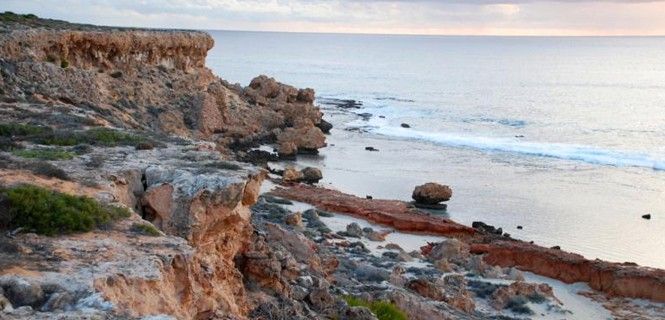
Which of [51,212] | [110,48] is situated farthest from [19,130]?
[110,48]

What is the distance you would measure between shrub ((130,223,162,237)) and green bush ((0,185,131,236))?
346mm

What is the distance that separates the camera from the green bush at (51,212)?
31.3 feet

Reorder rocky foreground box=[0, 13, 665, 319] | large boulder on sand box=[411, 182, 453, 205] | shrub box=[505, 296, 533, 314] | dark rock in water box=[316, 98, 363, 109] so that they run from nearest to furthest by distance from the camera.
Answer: rocky foreground box=[0, 13, 665, 319] → shrub box=[505, 296, 533, 314] → large boulder on sand box=[411, 182, 453, 205] → dark rock in water box=[316, 98, 363, 109]

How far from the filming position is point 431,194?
108 feet

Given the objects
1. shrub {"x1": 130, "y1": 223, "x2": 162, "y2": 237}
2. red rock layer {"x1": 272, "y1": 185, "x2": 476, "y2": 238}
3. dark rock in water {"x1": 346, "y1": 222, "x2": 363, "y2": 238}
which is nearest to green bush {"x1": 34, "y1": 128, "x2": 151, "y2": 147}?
shrub {"x1": 130, "y1": 223, "x2": 162, "y2": 237}

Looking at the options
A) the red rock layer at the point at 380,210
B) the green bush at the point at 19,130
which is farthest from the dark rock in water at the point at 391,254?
the green bush at the point at 19,130

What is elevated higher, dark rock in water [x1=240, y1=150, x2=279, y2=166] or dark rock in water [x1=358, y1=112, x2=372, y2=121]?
dark rock in water [x1=240, y1=150, x2=279, y2=166]

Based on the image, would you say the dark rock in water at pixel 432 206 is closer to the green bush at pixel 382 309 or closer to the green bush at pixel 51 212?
the green bush at pixel 382 309

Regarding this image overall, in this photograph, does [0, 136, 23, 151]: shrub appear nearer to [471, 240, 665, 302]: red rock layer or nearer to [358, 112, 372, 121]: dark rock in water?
[471, 240, 665, 302]: red rock layer

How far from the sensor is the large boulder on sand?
32844mm

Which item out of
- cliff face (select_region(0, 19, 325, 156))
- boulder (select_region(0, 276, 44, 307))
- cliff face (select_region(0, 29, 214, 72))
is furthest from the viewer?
cliff face (select_region(0, 29, 214, 72))

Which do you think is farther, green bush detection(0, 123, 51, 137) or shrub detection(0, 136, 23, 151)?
green bush detection(0, 123, 51, 137)

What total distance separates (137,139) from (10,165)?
124 inches

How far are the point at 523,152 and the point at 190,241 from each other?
40880 millimetres
